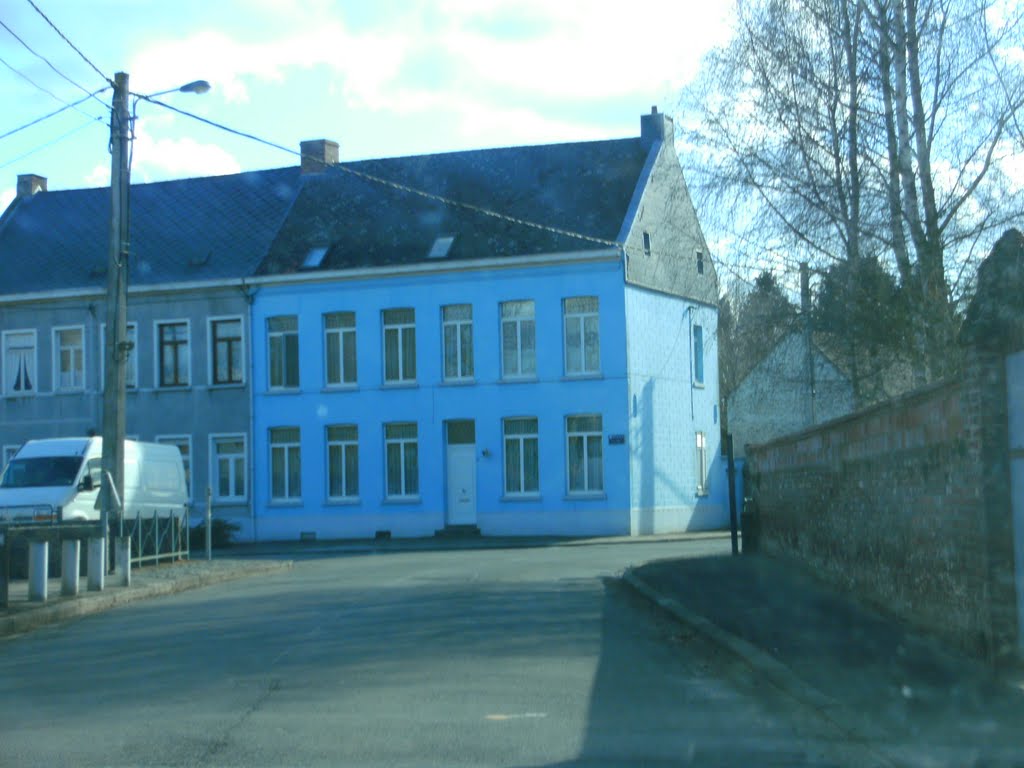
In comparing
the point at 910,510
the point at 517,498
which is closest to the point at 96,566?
the point at 910,510

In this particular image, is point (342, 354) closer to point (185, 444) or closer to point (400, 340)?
point (400, 340)

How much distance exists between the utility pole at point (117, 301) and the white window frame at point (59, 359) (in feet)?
66.4

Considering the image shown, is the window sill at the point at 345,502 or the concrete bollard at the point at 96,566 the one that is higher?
the window sill at the point at 345,502

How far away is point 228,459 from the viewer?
38.4 m

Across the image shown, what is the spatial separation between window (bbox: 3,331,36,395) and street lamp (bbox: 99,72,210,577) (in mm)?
21382

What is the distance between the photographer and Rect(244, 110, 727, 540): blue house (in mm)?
35312

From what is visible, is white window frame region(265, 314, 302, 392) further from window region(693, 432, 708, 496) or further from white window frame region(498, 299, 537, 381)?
window region(693, 432, 708, 496)

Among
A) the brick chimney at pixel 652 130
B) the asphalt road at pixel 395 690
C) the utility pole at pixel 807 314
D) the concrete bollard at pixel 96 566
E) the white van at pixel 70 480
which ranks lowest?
the asphalt road at pixel 395 690

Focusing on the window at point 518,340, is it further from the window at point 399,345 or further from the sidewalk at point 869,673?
the sidewalk at point 869,673

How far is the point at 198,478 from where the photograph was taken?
38.4 metres

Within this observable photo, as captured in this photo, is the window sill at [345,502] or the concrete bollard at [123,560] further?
the window sill at [345,502]

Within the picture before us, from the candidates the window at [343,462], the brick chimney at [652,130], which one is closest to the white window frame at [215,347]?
the window at [343,462]

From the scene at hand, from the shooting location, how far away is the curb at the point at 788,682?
295 inches

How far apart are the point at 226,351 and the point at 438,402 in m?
7.03
